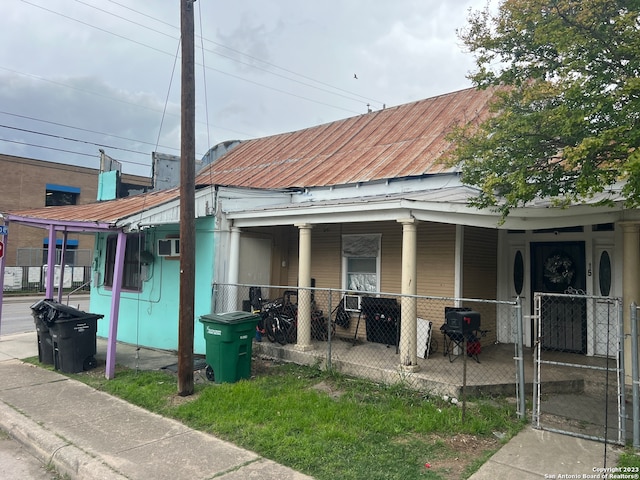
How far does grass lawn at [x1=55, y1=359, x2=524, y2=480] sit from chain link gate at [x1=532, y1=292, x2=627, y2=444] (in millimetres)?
604

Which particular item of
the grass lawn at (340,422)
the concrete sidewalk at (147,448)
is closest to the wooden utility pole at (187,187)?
the grass lawn at (340,422)

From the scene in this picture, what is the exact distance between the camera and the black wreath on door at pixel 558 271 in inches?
330

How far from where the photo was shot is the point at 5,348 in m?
10.1

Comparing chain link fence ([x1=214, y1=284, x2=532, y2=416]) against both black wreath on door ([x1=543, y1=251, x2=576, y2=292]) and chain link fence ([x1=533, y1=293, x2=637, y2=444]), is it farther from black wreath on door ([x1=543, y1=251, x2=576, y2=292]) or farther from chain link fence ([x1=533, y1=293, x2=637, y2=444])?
black wreath on door ([x1=543, y1=251, x2=576, y2=292])

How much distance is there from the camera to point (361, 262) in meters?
9.94

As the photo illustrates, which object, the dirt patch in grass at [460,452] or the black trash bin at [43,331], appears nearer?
the dirt patch in grass at [460,452]

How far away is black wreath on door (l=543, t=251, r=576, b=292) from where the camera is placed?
330 inches

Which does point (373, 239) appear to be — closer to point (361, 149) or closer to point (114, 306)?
point (361, 149)

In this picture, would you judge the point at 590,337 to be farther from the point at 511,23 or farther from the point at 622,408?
the point at 511,23

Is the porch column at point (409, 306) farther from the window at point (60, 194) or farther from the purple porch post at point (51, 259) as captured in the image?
the window at point (60, 194)

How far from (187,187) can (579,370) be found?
6.63 metres

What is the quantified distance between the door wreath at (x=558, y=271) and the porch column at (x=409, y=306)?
3366mm

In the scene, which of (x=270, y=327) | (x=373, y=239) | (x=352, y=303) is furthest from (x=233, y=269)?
(x=373, y=239)

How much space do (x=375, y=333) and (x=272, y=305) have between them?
2179mm
